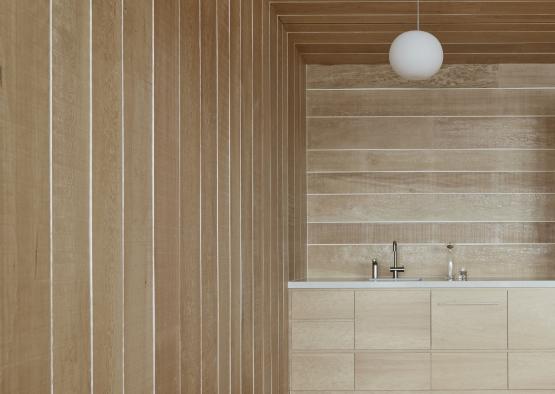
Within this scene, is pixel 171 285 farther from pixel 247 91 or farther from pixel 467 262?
pixel 467 262

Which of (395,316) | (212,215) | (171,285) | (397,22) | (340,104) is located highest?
(397,22)

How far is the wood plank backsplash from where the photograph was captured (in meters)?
5.12

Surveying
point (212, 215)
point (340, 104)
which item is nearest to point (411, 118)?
point (340, 104)

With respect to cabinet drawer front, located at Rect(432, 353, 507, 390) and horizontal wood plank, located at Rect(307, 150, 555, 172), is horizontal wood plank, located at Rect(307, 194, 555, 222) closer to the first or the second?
horizontal wood plank, located at Rect(307, 150, 555, 172)


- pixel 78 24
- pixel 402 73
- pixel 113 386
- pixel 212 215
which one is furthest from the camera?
pixel 402 73

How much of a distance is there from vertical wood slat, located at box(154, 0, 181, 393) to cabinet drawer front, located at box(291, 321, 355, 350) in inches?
105

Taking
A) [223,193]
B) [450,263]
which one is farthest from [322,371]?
[223,193]

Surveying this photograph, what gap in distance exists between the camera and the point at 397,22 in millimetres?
4188

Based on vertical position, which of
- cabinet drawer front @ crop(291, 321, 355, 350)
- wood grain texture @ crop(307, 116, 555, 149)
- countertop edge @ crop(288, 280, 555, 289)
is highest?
wood grain texture @ crop(307, 116, 555, 149)

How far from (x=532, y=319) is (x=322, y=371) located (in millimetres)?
1260

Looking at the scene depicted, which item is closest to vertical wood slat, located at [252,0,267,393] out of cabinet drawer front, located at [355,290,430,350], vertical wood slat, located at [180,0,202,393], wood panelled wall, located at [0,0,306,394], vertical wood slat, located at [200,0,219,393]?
wood panelled wall, located at [0,0,306,394]

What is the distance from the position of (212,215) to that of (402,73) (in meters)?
1.59
